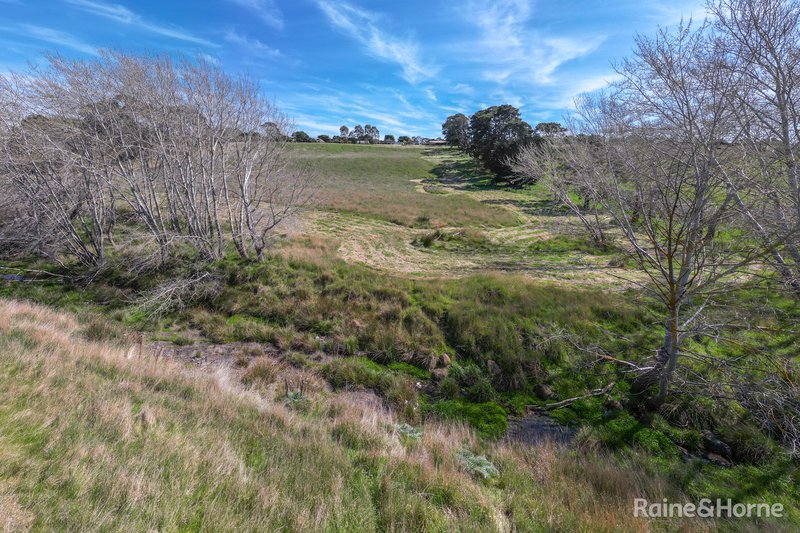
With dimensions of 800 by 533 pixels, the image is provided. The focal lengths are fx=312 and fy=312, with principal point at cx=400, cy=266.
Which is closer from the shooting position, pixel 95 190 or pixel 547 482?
pixel 547 482

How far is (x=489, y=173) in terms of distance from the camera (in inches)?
2031

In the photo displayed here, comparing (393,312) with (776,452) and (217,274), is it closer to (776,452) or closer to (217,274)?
(217,274)

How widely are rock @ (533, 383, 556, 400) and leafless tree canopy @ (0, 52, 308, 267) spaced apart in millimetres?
10169

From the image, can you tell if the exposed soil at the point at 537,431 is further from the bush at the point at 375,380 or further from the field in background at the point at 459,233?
the field in background at the point at 459,233

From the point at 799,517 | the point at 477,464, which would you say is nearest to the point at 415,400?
the point at 477,464

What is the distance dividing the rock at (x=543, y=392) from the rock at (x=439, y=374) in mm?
2010

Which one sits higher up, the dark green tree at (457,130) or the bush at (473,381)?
the dark green tree at (457,130)

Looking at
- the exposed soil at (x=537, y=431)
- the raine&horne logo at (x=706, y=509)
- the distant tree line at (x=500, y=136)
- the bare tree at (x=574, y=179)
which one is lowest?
the exposed soil at (x=537, y=431)

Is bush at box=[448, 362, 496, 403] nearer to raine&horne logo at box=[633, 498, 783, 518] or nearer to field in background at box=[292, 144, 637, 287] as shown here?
raine&horne logo at box=[633, 498, 783, 518]

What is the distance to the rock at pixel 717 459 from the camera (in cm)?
493

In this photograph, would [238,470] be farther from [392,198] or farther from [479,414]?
[392,198]

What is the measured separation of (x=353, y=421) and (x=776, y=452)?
668 centimetres

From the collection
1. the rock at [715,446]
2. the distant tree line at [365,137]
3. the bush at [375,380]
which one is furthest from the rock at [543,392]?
the distant tree line at [365,137]

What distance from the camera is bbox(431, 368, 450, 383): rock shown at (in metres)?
7.42
